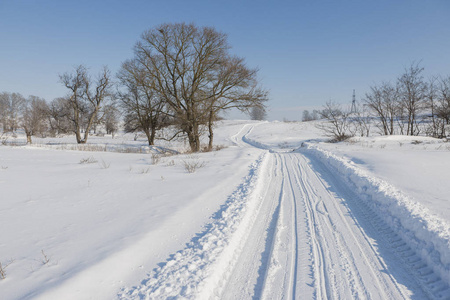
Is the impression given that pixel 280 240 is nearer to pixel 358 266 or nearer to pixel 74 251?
pixel 358 266

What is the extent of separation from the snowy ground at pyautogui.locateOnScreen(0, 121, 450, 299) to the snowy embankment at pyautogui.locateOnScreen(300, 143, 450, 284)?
17 millimetres

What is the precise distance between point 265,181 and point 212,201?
2.36m

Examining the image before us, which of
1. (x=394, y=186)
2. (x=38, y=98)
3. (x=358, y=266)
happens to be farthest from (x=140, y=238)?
(x=38, y=98)

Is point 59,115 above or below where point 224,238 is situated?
above

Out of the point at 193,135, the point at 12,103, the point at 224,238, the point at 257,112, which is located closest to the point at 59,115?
the point at 193,135

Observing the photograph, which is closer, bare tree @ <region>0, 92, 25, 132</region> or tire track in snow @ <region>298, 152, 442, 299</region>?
tire track in snow @ <region>298, 152, 442, 299</region>

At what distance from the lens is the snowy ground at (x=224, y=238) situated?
2350 mm

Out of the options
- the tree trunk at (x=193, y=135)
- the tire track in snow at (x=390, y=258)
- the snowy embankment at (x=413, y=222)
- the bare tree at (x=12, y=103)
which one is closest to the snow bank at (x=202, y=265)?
the tire track in snow at (x=390, y=258)

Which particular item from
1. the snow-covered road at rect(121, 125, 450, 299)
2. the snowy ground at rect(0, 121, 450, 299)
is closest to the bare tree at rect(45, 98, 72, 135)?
the snowy ground at rect(0, 121, 450, 299)

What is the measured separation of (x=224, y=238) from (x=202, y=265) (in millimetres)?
665

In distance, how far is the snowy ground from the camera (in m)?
2.35

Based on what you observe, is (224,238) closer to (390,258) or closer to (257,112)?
(390,258)

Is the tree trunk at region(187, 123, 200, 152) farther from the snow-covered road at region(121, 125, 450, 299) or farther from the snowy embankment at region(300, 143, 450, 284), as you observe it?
the snowy embankment at region(300, 143, 450, 284)

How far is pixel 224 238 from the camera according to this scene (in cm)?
326
